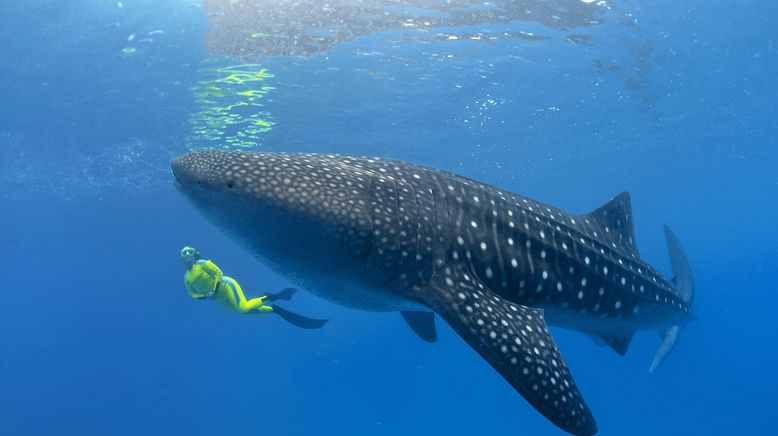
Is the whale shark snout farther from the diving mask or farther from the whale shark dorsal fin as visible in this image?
the diving mask

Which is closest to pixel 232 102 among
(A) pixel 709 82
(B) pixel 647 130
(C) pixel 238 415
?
(A) pixel 709 82

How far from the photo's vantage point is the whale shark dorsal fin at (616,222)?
6.00m

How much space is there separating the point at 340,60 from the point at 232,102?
5.36 m

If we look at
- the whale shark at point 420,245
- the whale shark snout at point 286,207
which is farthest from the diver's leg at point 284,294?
the whale shark snout at point 286,207

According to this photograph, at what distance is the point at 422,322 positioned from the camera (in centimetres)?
623

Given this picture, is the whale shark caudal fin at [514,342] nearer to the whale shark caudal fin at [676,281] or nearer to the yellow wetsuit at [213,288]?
the whale shark caudal fin at [676,281]

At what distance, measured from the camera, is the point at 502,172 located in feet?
125

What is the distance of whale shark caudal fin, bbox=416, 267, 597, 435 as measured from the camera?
359cm

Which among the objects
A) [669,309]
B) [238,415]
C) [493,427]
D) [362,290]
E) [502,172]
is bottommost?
[238,415]

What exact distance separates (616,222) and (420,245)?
328cm

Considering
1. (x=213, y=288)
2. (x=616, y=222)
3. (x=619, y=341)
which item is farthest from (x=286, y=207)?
(x=213, y=288)

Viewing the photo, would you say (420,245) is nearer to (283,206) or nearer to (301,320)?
(283,206)

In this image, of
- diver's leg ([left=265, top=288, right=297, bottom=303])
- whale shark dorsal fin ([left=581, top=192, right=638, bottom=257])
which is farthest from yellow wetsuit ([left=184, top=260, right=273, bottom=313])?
whale shark dorsal fin ([left=581, top=192, right=638, bottom=257])

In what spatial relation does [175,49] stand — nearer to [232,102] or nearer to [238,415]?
[232,102]
